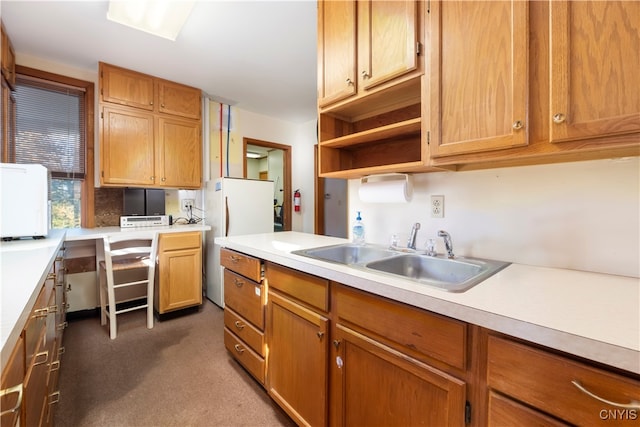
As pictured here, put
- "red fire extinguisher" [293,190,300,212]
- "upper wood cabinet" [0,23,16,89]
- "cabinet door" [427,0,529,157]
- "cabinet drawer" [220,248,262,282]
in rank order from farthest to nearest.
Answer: "red fire extinguisher" [293,190,300,212] → "upper wood cabinet" [0,23,16,89] → "cabinet drawer" [220,248,262,282] → "cabinet door" [427,0,529,157]

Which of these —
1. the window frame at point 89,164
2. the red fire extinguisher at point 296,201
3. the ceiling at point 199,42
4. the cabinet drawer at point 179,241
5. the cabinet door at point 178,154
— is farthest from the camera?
the red fire extinguisher at point 296,201

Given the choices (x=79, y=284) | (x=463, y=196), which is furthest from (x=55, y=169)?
(x=463, y=196)

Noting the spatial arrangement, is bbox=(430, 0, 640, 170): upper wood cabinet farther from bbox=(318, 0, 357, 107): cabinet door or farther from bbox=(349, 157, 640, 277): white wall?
bbox=(318, 0, 357, 107): cabinet door

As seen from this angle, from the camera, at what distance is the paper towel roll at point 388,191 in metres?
1.42

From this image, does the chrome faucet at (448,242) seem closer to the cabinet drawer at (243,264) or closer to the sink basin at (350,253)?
the sink basin at (350,253)

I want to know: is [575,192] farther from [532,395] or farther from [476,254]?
[532,395]

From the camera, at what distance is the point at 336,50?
1.53 meters

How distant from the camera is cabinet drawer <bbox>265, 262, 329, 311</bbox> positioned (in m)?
1.17

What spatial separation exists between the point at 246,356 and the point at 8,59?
288 cm

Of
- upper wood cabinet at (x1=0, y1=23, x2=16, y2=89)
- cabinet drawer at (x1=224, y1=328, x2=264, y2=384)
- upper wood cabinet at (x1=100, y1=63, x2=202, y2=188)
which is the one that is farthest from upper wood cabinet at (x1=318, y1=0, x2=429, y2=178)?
upper wood cabinet at (x1=0, y1=23, x2=16, y2=89)

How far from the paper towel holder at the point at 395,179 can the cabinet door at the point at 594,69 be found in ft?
2.10

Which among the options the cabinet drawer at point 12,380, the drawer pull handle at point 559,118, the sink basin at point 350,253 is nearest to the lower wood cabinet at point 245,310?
the sink basin at point 350,253

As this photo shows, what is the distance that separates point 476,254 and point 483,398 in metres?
0.72

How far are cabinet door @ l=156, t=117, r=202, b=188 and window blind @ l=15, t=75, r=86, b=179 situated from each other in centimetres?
73
